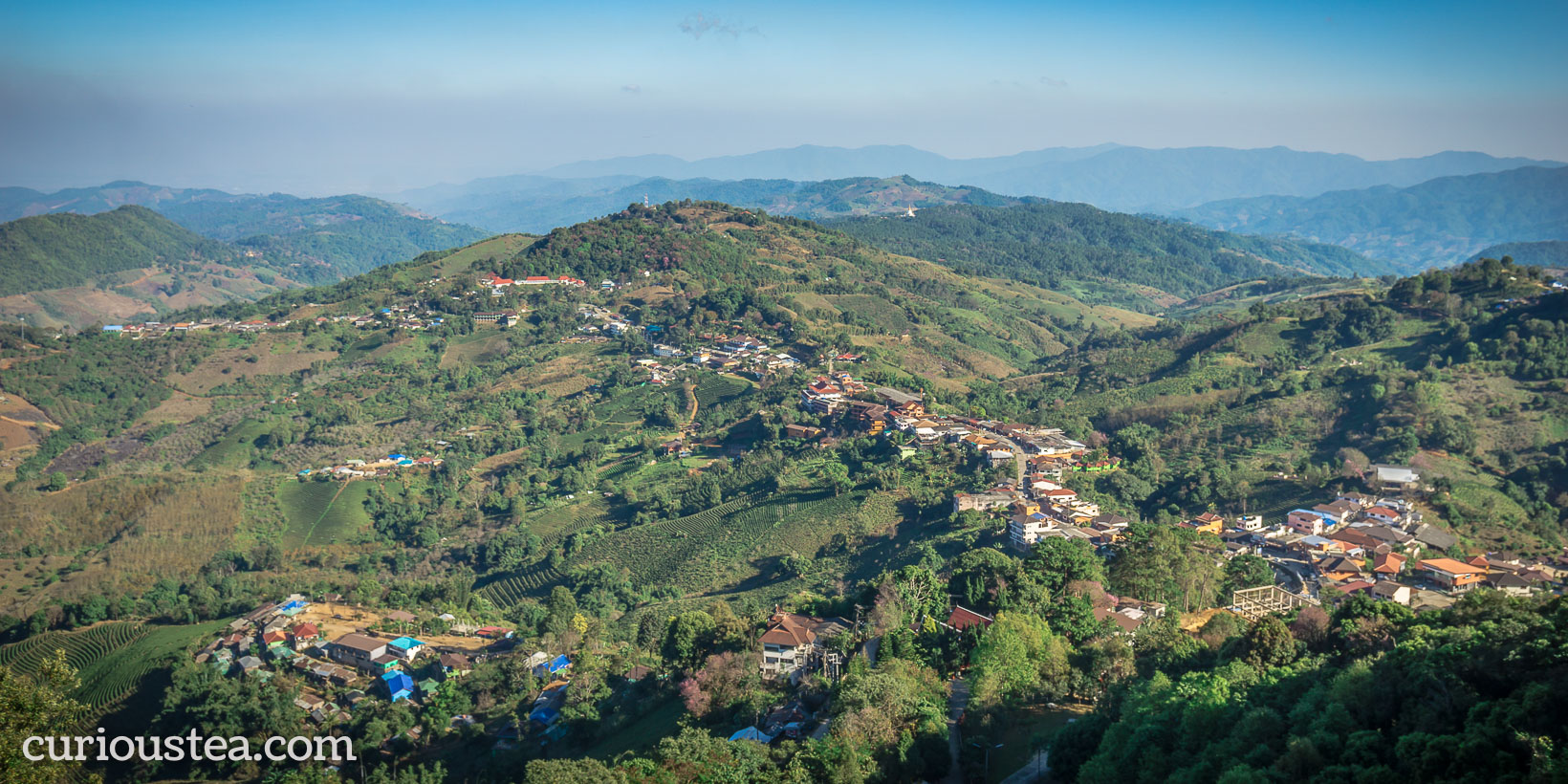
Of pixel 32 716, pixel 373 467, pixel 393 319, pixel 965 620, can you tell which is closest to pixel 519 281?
pixel 393 319

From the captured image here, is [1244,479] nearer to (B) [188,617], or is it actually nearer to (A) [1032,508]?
(A) [1032,508]

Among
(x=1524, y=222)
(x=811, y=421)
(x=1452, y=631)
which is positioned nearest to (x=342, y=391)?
(x=811, y=421)

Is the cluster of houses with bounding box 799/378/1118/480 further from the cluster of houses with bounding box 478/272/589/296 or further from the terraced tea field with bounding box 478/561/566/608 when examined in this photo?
the cluster of houses with bounding box 478/272/589/296

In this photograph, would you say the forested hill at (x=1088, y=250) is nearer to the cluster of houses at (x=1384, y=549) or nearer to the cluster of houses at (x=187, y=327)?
the cluster of houses at (x=187, y=327)

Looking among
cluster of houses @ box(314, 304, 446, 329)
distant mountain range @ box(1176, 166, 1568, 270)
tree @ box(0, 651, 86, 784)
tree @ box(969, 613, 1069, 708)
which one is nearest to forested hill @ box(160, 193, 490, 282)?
cluster of houses @ box(314, 304, 446, 329)

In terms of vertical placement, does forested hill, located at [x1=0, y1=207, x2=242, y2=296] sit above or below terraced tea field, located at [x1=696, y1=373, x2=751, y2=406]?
above

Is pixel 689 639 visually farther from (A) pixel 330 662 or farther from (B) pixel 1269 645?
(B) pixel 1269 645

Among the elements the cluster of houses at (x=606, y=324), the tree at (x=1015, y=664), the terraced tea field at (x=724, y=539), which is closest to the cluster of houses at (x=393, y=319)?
the cluster of houses at (x=606, y=324)
